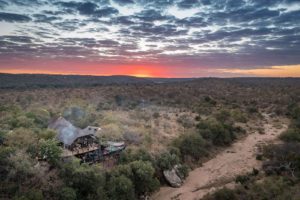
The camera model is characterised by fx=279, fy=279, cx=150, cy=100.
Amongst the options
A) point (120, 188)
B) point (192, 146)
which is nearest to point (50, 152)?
point (120, 188)

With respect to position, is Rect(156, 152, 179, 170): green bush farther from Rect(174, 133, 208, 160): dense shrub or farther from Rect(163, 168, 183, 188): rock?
Rect(174, 133, 208, 160): dense shrub

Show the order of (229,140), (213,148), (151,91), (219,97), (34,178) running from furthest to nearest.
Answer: (151,91) < (219,97) < (229,140) < (213,148) < (34,178)

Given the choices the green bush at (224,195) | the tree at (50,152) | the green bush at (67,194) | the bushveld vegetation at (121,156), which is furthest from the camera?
the tree at (50,152)

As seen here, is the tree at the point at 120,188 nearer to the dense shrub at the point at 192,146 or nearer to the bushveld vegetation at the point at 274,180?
the bushveld vegetation at the point at 274,180

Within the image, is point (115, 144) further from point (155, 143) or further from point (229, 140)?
point (229, 140)

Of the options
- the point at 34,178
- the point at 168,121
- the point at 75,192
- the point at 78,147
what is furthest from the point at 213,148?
the point at 34,178

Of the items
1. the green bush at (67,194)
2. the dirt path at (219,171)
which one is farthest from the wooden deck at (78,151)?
the dirt path at (219,171)

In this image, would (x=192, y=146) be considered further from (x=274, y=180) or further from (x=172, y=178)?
(x=274, y=180)
